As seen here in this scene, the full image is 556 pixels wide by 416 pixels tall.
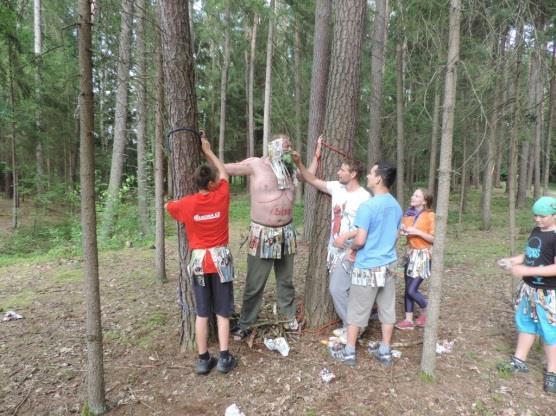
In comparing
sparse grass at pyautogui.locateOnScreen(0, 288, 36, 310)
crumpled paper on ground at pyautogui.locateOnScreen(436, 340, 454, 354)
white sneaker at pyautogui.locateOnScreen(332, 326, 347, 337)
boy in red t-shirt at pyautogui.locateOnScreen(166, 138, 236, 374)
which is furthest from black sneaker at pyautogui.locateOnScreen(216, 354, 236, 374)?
sparse grass at pyautogui.locateOnScreen(0, 288, 36, 310)

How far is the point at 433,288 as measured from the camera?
2.89 metres

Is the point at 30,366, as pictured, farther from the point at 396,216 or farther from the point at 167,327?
the point at 396,216

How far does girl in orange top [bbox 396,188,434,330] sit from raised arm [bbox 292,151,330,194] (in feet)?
3.69

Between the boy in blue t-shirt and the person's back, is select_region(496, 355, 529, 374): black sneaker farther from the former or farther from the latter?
the person's back

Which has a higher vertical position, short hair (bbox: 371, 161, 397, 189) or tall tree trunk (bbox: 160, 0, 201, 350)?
tall tree trunk (bbox: 160, 0, 201, 350)

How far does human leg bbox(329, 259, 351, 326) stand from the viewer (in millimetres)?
3488

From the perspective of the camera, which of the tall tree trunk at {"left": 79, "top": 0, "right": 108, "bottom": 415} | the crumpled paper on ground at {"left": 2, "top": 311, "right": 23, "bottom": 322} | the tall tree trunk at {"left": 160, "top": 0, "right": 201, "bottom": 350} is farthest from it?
the crumpled paper on ground at {"left": 2, "top": 311, "right": 23, "bottom": 322}

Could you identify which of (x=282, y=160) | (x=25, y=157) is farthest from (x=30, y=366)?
(x=25, y=157)

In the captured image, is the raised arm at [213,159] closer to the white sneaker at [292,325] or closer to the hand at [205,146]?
the hand at [205,146]

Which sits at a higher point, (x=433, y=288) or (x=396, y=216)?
(x=396, y=216)

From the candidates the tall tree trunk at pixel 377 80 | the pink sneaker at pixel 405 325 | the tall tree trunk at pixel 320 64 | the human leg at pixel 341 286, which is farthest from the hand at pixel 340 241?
the tall tree trunk at pixel 377 80

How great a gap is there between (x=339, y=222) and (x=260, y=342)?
4.92ft

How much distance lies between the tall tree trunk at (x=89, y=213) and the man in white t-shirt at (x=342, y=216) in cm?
191

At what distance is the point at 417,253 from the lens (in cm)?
395
